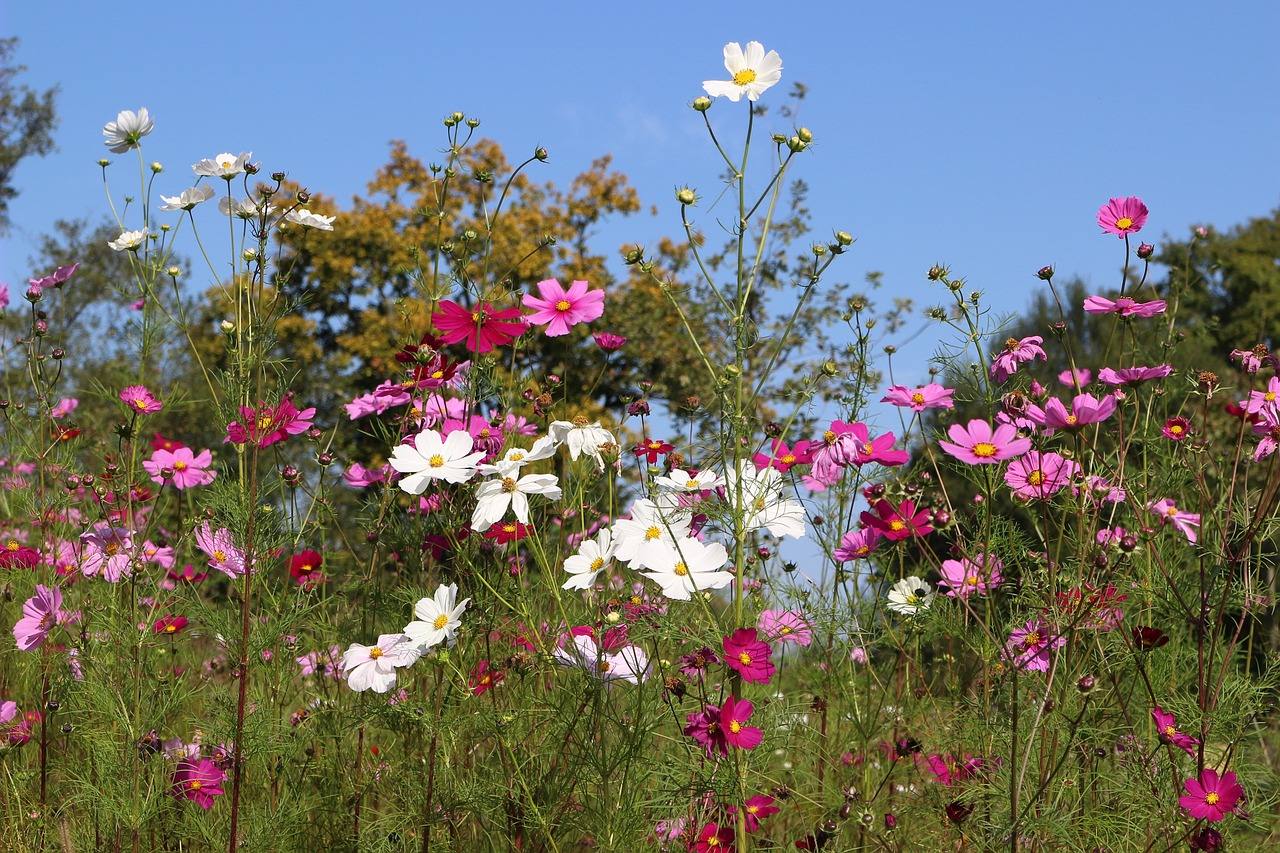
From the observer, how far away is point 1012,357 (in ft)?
7.22

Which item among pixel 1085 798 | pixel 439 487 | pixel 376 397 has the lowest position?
pixel 1085 798

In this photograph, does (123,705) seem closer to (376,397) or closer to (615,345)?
(376,397)

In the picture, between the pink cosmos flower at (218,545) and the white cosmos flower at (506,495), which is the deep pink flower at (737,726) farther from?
the pink cosmos flower at (218,545)

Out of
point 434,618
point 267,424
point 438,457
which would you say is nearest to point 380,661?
point 434,618

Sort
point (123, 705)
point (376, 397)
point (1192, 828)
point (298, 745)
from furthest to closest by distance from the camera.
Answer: point (376, 397), point (298, 745), point (123, 705), point (1192, 828)

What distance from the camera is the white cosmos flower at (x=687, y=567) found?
1.72 meters

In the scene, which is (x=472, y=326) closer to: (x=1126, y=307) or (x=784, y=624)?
(x=784, y=624)

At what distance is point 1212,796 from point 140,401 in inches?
100

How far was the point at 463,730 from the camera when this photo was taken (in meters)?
2.26

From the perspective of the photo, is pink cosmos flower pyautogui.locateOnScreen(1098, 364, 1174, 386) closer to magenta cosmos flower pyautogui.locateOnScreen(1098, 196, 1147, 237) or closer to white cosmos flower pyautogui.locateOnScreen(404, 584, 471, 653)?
magenta cosmos flower pyautogui.locateOnScreen(1098, 196, 1147, 237)

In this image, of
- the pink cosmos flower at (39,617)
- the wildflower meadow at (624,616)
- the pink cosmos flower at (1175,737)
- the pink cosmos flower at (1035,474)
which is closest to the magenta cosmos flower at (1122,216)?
the wildflower meadow at (624,616)

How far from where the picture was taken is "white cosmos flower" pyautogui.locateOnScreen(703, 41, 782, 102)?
187 centimetres

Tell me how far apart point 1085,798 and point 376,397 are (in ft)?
6.26

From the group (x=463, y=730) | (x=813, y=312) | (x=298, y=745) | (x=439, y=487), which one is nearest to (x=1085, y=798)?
(x=463, y=730)
